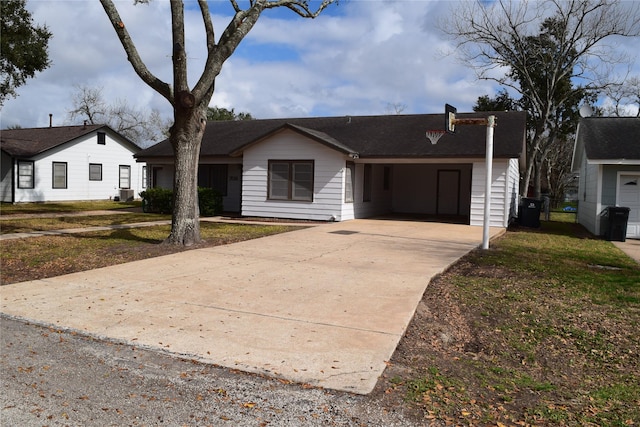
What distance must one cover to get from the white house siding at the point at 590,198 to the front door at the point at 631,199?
61 cm

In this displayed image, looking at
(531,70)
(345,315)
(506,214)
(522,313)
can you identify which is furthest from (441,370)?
(531,70)

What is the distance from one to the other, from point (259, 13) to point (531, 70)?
79.2ft

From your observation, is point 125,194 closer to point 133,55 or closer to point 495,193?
point 133,55

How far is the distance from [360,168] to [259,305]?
14115 millimetres

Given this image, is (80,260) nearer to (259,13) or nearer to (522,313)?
(259,13)

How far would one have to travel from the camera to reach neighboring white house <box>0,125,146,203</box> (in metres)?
26.8

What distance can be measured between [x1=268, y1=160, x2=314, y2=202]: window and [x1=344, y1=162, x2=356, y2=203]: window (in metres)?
1.27

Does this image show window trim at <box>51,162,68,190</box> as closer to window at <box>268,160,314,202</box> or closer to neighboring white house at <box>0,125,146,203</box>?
neighboring white house at <box>0,125,146,203</box>

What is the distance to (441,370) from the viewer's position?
452cm

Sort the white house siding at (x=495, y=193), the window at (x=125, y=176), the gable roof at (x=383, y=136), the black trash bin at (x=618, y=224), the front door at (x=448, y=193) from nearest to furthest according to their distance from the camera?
1. the black trash bin at (x=618, y=224)
2. the white house siding at (x=495, y=193)
3. the gable roof at (x=383, y=136)
4. the front door at (x=448, y=193)
5. the window at (x=125, y=176)

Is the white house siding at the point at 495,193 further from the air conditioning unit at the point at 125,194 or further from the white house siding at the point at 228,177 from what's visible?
the air conditioning unit at the point at 125,194

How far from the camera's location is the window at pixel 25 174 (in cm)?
2683

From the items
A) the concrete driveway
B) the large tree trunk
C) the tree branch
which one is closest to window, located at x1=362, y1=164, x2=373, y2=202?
the concrete driveway

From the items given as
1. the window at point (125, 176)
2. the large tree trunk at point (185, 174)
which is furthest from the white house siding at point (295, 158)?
the window at point (125, 176)
